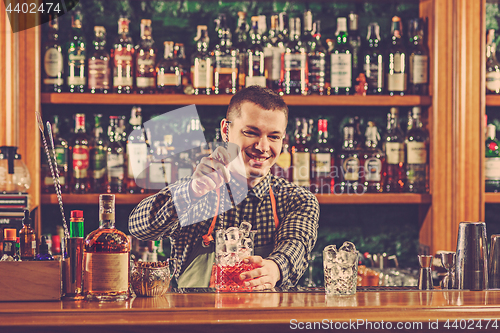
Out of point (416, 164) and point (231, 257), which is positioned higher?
point (416, 164)

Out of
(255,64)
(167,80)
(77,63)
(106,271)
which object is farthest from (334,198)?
(106,271)

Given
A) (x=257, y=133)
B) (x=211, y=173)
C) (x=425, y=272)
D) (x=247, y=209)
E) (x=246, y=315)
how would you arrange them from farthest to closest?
(x=247, y=209)
(x=257, y=133)
(x=425, y=272)
(x=211, y=173)
(x=246, y=315)

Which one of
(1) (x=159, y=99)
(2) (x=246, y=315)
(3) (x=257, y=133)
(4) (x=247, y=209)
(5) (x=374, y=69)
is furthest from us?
(5) (x=374, y=69)

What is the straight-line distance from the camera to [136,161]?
6.93ft

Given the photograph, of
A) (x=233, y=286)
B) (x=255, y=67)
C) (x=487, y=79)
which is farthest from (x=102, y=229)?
(x=487, y=79)

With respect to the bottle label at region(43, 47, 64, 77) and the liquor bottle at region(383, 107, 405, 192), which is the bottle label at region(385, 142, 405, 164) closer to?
the liquor bottle at region(383, 107, 405, 192)

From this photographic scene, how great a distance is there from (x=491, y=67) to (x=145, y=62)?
1518 millimetres

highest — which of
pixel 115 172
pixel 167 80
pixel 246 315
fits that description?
pixel 167 80

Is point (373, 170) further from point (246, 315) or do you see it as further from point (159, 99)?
point (246, 315)

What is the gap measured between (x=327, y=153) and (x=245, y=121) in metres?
0.68

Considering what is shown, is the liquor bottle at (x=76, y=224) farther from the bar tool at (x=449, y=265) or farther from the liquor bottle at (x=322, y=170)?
the liquor bottle at (x=322, y=170)

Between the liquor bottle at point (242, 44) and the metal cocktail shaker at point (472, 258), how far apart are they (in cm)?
120

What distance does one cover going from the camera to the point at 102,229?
0.99m

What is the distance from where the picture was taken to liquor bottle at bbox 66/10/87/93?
2088 millimetres
